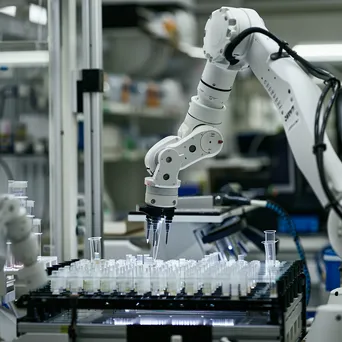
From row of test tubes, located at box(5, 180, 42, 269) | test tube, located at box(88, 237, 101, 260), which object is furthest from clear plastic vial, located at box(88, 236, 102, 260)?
row of test tubes, located at box(5, 180, 42, 269)

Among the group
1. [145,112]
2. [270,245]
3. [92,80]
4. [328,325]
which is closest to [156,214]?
[270,245]

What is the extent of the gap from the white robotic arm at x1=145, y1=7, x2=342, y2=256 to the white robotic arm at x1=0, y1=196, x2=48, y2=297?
429mm

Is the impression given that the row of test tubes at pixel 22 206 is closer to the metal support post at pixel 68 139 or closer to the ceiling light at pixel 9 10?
the metal support post at pixel 68 139

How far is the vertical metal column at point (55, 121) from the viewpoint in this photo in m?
2.69

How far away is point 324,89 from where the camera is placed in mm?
1727

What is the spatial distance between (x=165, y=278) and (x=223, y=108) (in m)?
0.56

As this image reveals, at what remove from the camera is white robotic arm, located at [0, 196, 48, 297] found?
1.59 metres

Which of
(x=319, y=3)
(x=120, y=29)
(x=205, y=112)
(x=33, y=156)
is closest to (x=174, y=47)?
(x=120, y=29)

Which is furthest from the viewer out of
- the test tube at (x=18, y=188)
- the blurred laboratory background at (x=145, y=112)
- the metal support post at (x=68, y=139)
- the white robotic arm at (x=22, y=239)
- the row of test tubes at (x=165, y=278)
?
the blurred laboratory background at (x=145, y=112)

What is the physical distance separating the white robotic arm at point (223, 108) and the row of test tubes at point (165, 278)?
21cm

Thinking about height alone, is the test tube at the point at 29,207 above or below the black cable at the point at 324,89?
below

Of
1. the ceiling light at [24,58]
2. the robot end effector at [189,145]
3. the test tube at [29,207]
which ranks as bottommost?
the test tube at [29,207]

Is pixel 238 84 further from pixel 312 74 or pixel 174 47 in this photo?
pixel 312 74

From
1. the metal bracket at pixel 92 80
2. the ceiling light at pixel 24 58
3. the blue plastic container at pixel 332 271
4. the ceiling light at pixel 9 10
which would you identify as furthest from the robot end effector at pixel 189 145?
the ceiling light at pixel 9 10
